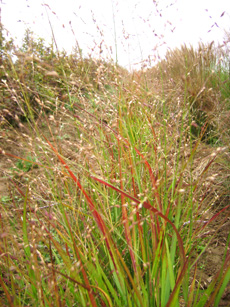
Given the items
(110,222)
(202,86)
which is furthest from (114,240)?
(202,86)

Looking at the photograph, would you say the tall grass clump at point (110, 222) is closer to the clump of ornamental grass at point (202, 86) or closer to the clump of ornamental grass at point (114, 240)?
the clump of ornamental grass at point (114, 240)

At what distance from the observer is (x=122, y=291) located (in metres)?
0.95

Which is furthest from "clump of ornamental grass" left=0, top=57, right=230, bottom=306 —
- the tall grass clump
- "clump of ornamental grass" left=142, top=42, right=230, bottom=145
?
"clump of ornamental grass" left=142, top=42, right=230, bottom=145

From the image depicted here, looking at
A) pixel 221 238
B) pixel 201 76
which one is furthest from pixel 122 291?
pixel 201 76

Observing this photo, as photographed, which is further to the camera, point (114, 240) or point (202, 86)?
point (202, 86)

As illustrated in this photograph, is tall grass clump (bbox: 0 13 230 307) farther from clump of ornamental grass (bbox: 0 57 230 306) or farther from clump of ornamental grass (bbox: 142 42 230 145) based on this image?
clump of ornamental grass (bbox: 142 42 230 145)

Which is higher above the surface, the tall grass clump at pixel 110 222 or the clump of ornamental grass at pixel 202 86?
the clump of ornamental grass at pixel 202 86

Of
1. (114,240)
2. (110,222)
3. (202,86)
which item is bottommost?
(114,240)

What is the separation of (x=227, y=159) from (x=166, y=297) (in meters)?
1.64

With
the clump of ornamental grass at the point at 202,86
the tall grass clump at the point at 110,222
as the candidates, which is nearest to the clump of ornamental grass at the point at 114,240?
the tall grass clump at the point at 110,222

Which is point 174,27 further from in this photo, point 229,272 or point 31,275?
point 31,275

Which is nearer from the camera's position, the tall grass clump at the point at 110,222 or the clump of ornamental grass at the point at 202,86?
the tall grass clump at the point at 110,222

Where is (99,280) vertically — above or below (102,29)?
below

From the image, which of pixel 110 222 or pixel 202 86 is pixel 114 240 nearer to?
pixel 110 222
